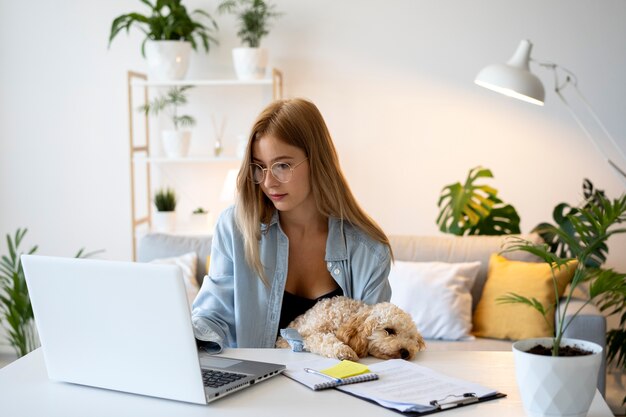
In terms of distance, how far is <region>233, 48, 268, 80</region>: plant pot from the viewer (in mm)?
4121

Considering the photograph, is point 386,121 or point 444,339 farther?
point 386,121

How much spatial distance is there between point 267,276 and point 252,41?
7.75 feet

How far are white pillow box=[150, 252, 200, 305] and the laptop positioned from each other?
6.23ft

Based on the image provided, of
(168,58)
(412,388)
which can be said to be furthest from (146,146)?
(412,388)

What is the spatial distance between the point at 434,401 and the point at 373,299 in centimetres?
63

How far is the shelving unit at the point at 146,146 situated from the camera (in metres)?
4.14

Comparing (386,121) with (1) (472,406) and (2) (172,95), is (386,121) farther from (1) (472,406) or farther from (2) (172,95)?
(1) (472,406)

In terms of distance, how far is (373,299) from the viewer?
207cm

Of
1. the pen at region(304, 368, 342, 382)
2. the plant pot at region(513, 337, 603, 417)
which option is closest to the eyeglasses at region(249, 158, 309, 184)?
the pen at region(304, 368, 342, 382)

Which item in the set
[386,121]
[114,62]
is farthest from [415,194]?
[114,62]

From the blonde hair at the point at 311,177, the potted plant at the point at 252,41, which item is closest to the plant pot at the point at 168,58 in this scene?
the potted plant at the point at 252,41

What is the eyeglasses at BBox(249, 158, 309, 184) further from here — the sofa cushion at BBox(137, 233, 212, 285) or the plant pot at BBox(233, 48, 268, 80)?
the plant pot at BBox(233, 48, 268, 80)

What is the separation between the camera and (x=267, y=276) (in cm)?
207

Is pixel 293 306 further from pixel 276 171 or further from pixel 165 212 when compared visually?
pixel 165 212
